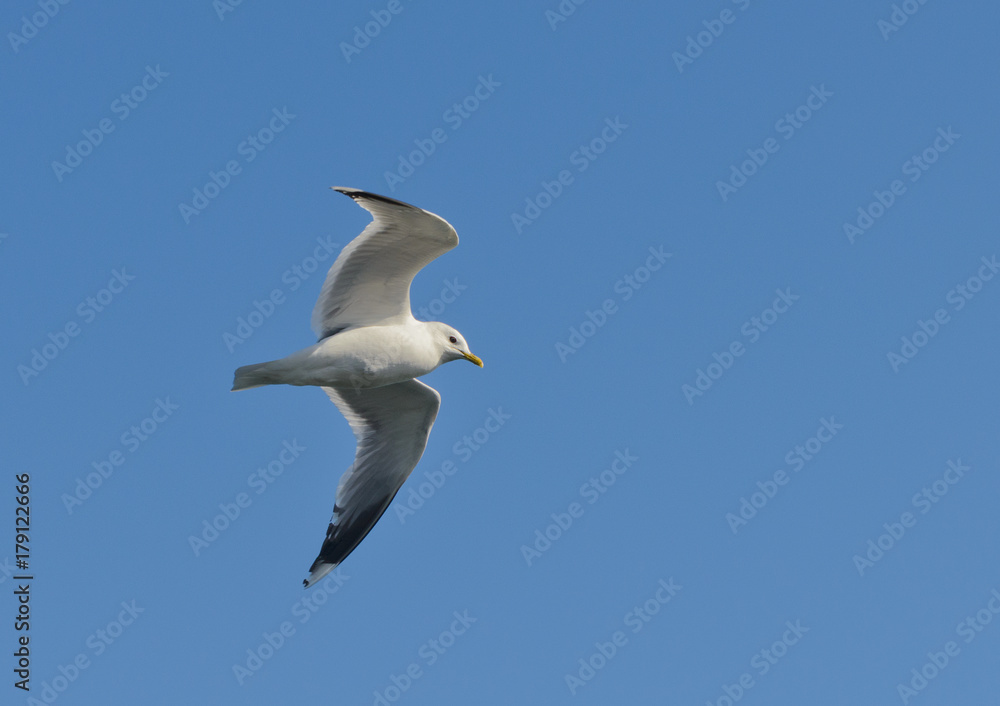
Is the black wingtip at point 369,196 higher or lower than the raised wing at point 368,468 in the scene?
higher

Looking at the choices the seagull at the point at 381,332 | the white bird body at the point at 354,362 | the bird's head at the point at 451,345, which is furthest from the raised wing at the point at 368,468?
the white bird body at the point at 354,362

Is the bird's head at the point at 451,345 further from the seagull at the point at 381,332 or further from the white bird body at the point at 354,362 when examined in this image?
the white bird body at the point at 354,362

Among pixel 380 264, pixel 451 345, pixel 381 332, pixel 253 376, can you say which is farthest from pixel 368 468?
pixel 380 264

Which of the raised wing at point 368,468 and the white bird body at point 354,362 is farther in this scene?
the raised wing at point 368,468

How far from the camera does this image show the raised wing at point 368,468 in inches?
442

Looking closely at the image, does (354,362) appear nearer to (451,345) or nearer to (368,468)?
(451,345)

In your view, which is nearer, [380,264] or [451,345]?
[380,264]

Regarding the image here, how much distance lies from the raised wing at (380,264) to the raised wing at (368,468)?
137cm

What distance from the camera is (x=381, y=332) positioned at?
981 cm

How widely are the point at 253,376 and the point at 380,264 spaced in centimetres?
136

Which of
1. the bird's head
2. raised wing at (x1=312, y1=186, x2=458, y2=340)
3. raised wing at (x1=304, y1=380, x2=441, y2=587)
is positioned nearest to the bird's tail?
raised wing at (x1=312, y1=186, x2=458, y2=340)

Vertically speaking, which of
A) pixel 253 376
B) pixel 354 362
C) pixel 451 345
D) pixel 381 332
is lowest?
pixel 253 376

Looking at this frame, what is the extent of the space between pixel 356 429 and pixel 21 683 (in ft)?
12.0

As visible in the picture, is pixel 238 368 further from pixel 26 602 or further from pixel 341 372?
pixel 26 602
